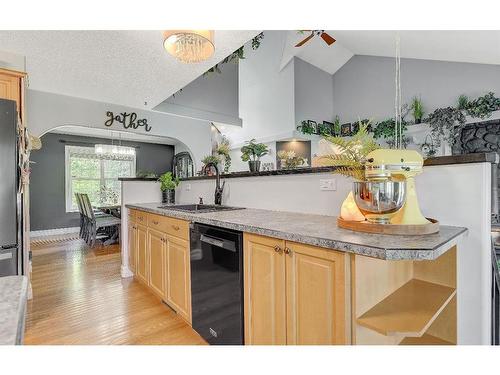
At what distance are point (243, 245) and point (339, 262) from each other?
1.98ft

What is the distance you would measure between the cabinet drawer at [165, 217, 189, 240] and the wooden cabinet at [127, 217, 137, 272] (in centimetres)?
106

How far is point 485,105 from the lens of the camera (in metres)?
4.60

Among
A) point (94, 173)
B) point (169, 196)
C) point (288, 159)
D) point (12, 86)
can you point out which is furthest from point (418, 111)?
point (94, 173)

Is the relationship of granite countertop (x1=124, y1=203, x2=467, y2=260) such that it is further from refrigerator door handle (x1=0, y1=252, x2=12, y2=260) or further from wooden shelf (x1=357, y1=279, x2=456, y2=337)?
refrigerator door handle (x1=0, y1=252, x2=12, y2=260)

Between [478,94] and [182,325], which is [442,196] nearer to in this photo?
[182,325]

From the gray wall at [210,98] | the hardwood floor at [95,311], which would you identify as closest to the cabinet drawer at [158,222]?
the hardwood floor at [95,311]

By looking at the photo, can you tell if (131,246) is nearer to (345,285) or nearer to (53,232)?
(345,285)

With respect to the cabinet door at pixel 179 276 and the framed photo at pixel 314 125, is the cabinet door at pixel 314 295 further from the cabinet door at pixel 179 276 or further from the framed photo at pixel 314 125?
the framed photo at pixel 314 125

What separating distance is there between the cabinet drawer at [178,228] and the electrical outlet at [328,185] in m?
1.03

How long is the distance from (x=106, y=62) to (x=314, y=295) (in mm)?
3351

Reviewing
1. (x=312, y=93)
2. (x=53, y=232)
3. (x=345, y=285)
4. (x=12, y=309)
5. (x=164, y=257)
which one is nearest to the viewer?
(x=12, y=309)

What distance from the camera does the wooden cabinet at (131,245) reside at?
3.16 m

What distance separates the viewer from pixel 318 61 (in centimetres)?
701

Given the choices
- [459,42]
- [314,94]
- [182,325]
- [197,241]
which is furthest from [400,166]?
[314,94]
